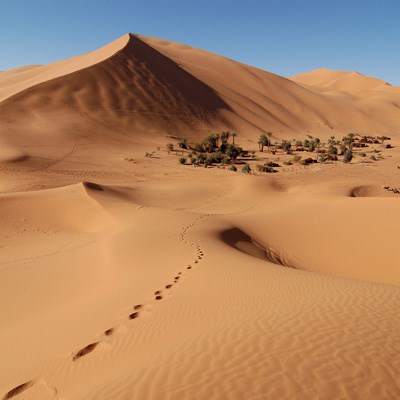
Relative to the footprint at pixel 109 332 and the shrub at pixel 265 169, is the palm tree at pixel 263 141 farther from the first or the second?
the footprint at pixel 109 332

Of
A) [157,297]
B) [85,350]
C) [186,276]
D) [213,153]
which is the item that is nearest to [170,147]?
[213,153]

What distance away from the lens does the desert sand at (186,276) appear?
340cm

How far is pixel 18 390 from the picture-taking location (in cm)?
394

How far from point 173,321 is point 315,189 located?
17.8 m

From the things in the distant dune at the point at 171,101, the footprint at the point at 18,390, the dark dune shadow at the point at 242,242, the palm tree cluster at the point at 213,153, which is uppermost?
the distant dune at the point at 171,101

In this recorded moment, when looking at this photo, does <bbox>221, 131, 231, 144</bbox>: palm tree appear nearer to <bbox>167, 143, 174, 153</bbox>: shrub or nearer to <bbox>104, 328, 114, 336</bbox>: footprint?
<bbox>167, 143, 174, 153</bbox>: shrub

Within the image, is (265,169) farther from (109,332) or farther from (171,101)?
(109,332)

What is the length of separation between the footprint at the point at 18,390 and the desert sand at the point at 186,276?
3 cm

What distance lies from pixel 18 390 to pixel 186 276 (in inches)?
167

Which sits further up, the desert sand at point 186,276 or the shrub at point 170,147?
the shrub at point 170,147

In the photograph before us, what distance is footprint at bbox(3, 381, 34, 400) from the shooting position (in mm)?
3850

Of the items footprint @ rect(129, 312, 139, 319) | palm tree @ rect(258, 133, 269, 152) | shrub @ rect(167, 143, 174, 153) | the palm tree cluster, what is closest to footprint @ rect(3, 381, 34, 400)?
footprint @ rect(129, 312, 139, 319)

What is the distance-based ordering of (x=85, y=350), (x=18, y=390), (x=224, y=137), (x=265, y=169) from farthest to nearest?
(x=224, y=137)
(x=265, y=169)
(x=85, y=350)
(x=18, y=390)

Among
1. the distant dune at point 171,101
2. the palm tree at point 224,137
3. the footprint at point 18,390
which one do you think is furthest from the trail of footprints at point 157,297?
the distant dune at point 171,101
